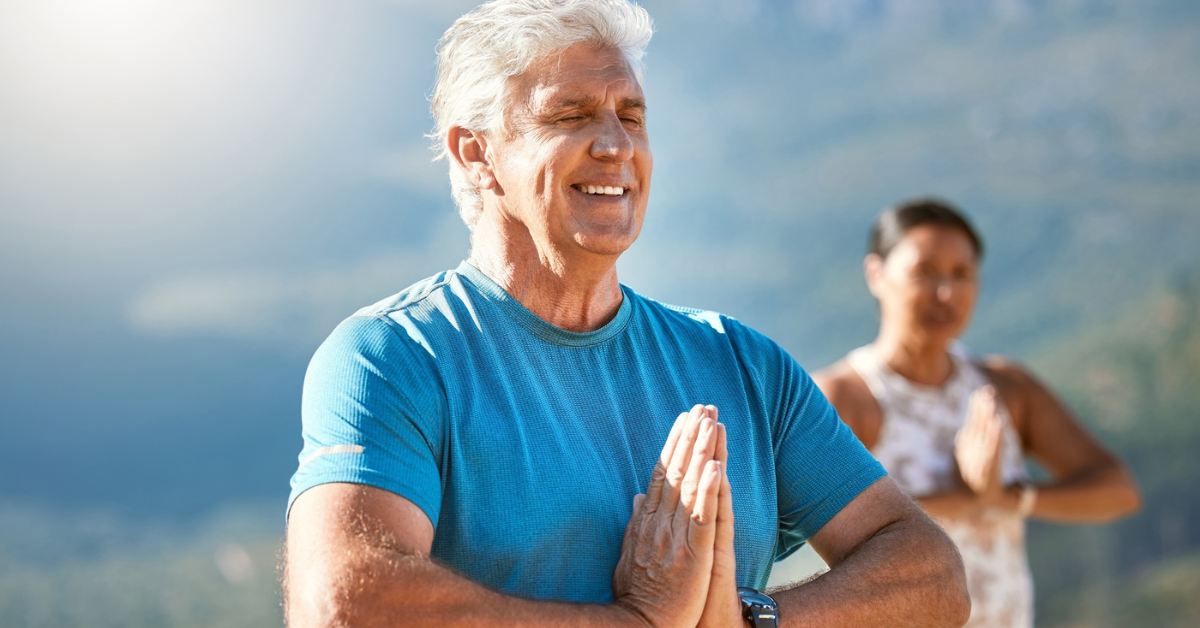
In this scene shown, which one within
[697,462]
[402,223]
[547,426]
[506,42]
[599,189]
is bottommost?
[697,462]

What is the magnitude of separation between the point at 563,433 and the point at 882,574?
528mm

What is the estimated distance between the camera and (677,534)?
4.86ft

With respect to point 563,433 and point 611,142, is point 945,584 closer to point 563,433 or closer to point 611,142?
point 563,433

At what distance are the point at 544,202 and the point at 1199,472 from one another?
15.7ft

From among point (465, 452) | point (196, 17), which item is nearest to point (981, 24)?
point (196, 17)

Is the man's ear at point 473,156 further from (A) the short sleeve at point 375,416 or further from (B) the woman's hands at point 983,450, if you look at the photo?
(B) the woman's hands at point 983,450

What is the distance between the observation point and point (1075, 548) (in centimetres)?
517

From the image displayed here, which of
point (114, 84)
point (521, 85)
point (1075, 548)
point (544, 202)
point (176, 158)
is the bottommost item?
point (1075, 548)

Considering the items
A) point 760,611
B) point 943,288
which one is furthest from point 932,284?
point 760,611

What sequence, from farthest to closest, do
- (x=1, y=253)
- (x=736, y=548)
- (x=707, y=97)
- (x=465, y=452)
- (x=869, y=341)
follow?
(x=869, y=341) → (x=707, y=97) → (x=1, y=253) → (x=736, y=548) → (x=465, y=452)

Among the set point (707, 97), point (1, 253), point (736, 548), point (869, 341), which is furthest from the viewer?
point (869, 341)

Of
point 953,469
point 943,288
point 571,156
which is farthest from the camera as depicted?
point 943,288

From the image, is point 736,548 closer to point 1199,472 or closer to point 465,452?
point 465,452

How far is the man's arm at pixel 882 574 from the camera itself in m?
1.60
